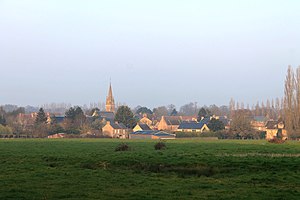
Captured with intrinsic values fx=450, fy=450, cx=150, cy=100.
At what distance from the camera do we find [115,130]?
365ft

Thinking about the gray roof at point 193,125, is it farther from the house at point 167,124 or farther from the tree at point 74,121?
the tree at point 74,121

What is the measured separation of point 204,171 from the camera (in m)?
23.1

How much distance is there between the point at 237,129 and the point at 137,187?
83.0 metres

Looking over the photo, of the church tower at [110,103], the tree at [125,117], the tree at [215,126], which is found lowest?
the tree at [215,126]

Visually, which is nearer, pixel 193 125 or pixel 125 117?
pixel 125 117

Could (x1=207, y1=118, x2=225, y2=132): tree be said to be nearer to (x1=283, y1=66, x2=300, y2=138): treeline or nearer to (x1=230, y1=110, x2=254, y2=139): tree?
(x1=230, y1=110, x2=254, y2=139): tree

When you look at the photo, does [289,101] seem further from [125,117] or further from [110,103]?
[110,103]

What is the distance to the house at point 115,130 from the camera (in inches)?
4323

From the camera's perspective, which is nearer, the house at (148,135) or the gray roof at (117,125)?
the house at (148,135)

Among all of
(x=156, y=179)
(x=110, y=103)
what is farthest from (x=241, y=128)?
(x=110, y=103)

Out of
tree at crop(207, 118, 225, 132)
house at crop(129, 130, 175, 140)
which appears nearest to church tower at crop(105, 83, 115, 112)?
house at crop(129, 130, 175, 140)

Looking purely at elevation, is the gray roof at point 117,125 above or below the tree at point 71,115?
below

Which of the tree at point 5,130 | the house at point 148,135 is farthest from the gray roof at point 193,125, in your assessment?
the tree at point 5,130

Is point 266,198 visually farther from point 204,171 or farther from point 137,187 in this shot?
point 204,171
